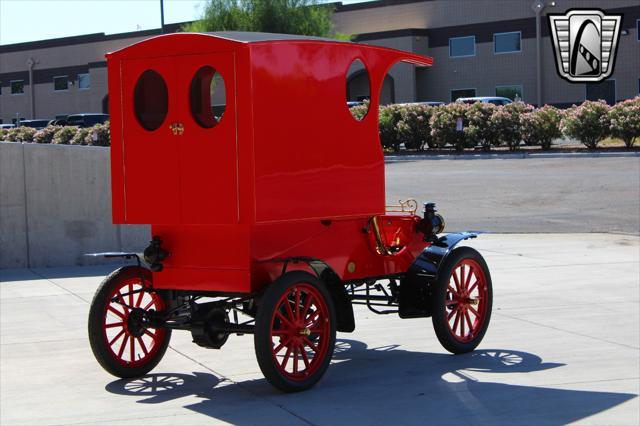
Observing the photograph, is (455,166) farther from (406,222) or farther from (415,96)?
(415,96)

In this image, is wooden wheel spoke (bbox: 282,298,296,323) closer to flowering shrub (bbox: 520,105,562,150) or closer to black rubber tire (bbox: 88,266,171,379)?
black rubber tire (bbox: 88,266,171,379)

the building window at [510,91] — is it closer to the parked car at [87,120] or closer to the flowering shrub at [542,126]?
the parked car at [87,120]

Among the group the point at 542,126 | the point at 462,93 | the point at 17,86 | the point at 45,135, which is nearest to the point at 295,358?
the point at 542,126

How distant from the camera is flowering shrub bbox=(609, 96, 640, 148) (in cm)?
3067

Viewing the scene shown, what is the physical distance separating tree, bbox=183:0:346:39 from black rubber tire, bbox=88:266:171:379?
51151mm

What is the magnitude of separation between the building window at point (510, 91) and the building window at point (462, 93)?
167 cm

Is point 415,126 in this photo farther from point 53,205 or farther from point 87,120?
point 87,120

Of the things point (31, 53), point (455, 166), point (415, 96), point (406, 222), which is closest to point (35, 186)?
point (406, 222)

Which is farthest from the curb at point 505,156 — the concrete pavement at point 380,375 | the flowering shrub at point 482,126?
the concrete pavement at point 380,375

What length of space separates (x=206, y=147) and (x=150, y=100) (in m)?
0.68

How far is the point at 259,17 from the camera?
5897cm

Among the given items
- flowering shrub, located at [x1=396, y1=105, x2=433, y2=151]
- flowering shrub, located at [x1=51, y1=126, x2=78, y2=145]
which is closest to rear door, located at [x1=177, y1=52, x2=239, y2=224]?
flowering shrub, located at [x1=396, y1=105, x2=433, y2=151]

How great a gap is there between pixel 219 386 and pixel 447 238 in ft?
7.40

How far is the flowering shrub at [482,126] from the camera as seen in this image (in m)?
33.7
